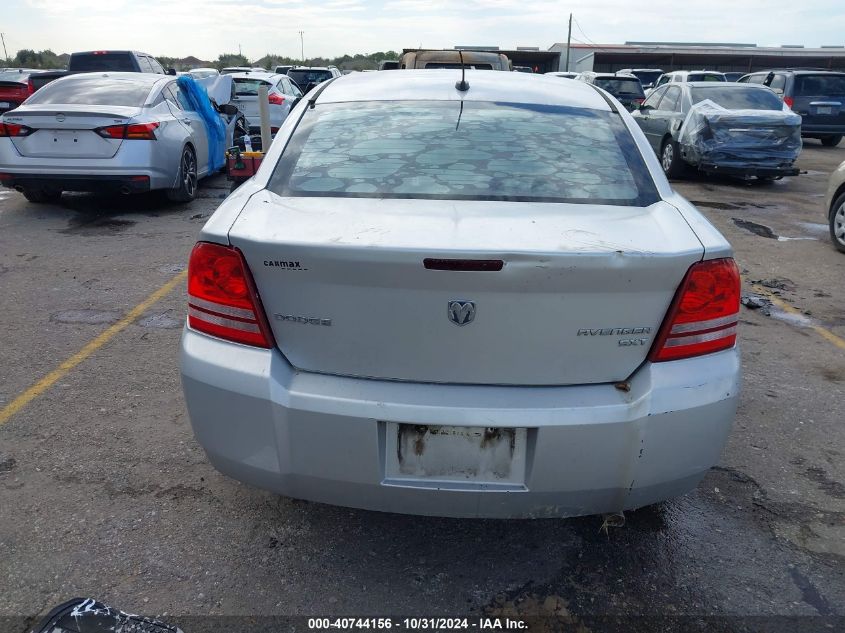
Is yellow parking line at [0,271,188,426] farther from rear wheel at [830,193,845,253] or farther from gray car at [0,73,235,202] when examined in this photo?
rear wheel at [830,193,845,253]

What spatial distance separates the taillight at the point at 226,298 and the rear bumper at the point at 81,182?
19.7ft

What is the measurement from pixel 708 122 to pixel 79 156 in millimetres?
8840

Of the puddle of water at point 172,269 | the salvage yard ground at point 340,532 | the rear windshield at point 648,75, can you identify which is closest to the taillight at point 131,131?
the puddle of water at point 172,269

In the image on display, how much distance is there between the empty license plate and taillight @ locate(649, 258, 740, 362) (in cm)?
54

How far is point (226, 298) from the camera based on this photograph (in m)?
2.21

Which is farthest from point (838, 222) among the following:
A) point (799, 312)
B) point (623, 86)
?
point (623, 86)

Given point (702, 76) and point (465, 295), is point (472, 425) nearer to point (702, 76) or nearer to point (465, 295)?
point (465, 295)

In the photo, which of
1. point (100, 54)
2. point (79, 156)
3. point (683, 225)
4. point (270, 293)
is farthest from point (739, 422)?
point (100, 54)

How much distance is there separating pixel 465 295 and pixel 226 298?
791 mm

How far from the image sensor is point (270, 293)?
84.4 inches

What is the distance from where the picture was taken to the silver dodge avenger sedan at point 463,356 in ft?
6.65

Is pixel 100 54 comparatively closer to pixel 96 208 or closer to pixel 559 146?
pixel 96 208

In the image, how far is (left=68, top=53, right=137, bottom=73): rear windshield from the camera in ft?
48.9

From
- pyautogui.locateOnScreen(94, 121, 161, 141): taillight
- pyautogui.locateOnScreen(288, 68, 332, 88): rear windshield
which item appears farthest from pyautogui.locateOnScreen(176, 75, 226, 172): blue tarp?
pyautogui.locateOnScreen(288, 68, 332, 88): rear windshield
